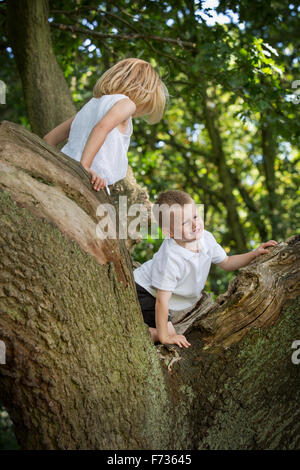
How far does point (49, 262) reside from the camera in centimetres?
198

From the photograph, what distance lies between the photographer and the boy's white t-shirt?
3.03 meters

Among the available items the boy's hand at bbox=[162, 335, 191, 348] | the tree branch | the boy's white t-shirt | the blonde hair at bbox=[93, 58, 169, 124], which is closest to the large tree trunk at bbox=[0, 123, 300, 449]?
the boy's hand at bbox=[162, 335, 191, 348]

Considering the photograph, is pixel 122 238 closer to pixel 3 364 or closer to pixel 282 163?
pixel 3 364

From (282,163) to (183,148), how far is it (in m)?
1.88

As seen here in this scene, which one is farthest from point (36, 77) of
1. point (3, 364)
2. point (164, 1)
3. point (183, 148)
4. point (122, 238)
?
point (183, 148)

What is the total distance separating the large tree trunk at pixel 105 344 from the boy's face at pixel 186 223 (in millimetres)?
565

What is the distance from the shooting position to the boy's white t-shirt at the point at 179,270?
303 centimetres

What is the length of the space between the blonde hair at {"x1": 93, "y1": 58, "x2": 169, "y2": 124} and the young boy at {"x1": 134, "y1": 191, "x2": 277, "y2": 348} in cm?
59

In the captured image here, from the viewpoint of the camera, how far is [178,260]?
120 inches

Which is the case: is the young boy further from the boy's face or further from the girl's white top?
the girl's white top

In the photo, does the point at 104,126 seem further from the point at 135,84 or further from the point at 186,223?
the point at 186,223

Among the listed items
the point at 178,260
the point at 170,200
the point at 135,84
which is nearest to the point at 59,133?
the point at 135,84

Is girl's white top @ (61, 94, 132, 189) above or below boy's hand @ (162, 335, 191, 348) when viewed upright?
above

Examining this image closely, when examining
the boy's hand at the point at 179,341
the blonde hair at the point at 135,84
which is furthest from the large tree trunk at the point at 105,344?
the blonde hair at the point at 135,84
